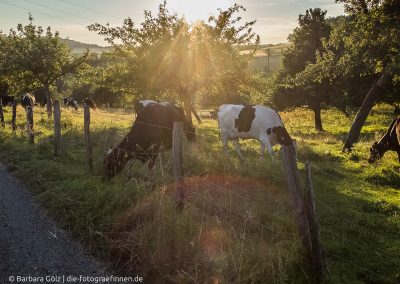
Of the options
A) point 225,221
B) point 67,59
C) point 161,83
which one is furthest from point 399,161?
point 67,59

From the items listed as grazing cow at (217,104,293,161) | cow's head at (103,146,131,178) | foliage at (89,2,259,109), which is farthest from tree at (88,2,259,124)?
cow's head at (103,146,131,178)

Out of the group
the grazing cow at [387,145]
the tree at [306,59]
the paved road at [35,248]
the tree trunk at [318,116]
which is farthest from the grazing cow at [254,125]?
the tree trunk at [318,116]

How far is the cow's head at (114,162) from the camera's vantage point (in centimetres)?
851

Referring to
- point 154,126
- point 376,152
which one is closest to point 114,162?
point 154,126

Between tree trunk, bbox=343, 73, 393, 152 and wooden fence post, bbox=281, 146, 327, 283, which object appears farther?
tree trunk, bbox=343, 73, 393, 152

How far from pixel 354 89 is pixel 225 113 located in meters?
16.1

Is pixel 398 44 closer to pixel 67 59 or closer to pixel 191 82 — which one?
pixel 191 82

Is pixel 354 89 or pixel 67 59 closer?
pixel 354 89

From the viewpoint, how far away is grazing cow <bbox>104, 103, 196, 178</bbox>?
8.70m

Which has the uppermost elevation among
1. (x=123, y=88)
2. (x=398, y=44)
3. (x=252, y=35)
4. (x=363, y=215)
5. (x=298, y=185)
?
(x=252, y=35)

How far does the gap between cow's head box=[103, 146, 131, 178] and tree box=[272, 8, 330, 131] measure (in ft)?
70.8

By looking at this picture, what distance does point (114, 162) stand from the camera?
8.64m

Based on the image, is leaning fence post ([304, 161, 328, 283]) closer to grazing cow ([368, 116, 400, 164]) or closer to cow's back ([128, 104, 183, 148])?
cow's back ([128, 104, 183, 148])

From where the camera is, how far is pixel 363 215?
813 centimetres
